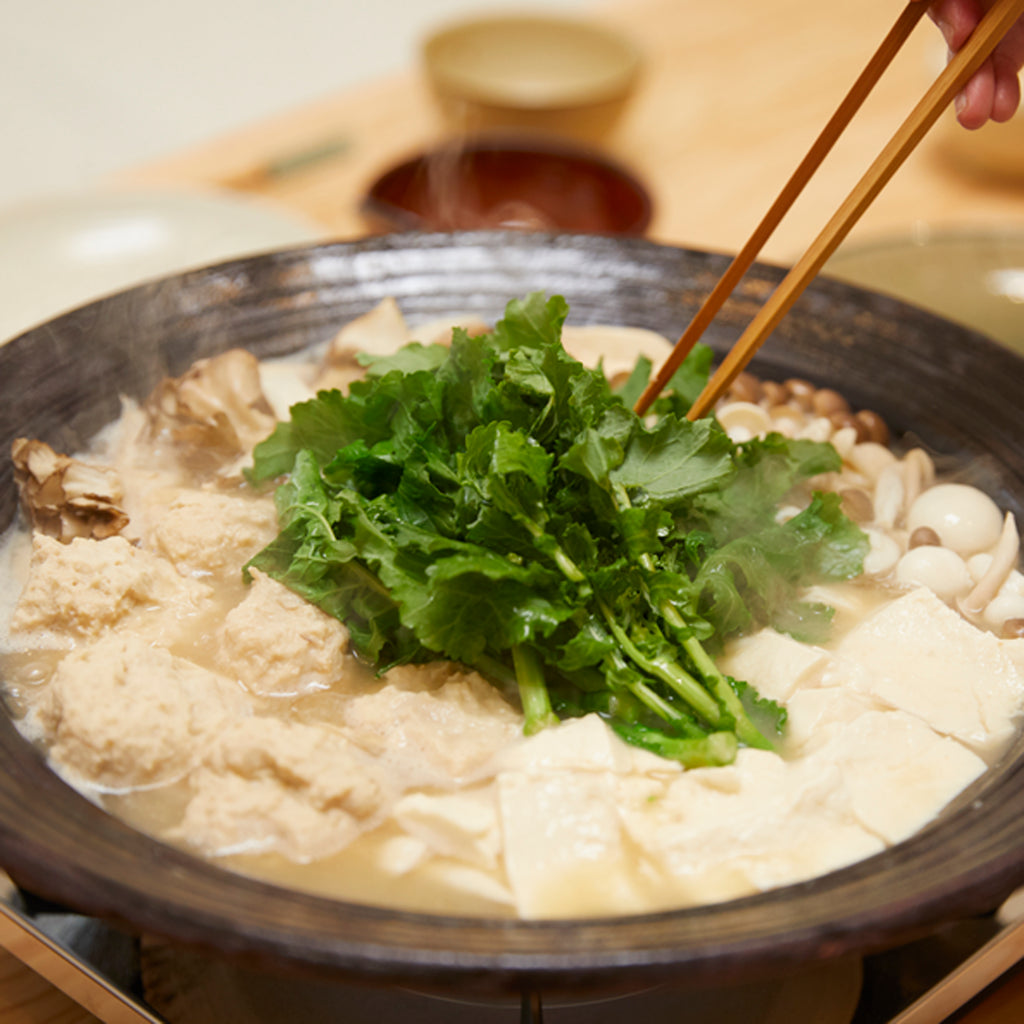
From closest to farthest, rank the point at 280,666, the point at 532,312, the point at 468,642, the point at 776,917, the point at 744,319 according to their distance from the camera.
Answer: the point at 776,917
the point at 468,642
the point at 280,666
the point at 532,312
the point at 744,319

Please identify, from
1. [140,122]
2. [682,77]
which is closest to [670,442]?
[682,77]

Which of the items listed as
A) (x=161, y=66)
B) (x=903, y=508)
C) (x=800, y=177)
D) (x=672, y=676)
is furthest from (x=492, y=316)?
(x=161, y=66)

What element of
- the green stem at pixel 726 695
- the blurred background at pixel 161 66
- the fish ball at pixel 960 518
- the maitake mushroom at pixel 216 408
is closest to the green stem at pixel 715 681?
the green stem at pixel 726 695

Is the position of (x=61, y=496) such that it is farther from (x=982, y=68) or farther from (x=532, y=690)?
(x=982, y=68)

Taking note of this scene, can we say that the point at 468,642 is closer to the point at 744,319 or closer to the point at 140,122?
the point at 744,319

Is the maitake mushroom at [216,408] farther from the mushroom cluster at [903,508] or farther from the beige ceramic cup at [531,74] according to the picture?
the beige ceramic cup at [531,74]

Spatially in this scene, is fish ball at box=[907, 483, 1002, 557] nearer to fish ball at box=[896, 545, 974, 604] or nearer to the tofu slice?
fish ball at box=[896, 545, 974, 604]

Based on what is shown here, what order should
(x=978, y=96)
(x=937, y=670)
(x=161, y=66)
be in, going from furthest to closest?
(x=161, y=66) < (x=978, y=96) < (x=937, y=670)
